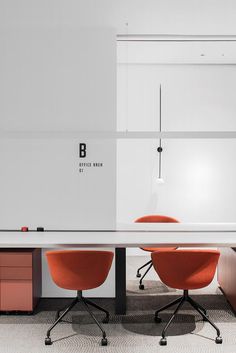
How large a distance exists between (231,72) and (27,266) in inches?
165

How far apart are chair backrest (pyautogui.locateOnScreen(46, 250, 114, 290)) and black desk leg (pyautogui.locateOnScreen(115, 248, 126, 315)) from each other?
56cm

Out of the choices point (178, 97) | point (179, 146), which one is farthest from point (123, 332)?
point (178, 97)

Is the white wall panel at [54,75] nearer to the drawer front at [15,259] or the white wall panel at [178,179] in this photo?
the drawer front at [15,259]

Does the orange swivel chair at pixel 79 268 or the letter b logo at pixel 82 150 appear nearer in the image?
the orange swivel chair at pixel 79 268

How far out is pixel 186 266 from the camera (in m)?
3.22

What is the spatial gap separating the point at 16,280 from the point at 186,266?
5.22ft

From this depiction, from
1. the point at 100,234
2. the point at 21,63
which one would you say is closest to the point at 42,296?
the point at 100,234

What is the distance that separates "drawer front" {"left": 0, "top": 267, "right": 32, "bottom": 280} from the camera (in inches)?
148

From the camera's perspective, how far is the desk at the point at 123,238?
3297mm

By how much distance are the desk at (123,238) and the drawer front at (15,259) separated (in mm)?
165

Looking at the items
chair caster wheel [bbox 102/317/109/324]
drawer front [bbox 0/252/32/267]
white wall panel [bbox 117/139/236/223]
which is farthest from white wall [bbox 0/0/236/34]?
chair caster wheel [bbox 102/317/109/324]

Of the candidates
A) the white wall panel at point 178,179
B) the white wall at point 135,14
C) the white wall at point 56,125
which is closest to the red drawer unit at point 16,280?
the white wall at point 56,125

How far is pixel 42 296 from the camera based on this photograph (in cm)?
433

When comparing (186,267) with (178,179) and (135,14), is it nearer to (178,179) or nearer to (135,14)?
(135,14)
